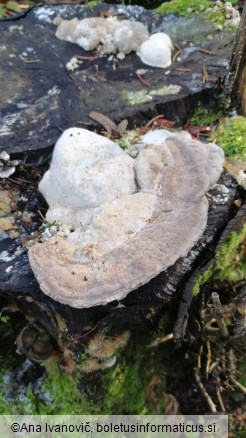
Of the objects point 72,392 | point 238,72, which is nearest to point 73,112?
point 238,72

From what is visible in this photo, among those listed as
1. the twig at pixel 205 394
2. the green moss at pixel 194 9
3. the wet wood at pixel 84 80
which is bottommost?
the twig at pixel 205 394

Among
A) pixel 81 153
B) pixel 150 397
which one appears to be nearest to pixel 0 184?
pixel 81 153

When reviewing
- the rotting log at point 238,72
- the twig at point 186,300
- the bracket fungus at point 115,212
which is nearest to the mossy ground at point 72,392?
the twig at point 186,300

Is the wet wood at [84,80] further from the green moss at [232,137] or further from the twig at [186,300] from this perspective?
the twig at [186,300]

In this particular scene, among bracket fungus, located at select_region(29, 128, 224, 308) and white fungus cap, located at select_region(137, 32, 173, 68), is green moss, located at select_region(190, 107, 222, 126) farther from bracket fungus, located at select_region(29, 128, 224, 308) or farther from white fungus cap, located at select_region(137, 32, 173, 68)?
bracket fungus, located at select_region(29, 128, 224, 308)

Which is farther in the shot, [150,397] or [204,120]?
[150,397]

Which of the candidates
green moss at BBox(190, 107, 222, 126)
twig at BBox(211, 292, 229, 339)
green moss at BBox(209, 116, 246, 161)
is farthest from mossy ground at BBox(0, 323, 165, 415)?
green moss at BBox(190, 107, 222, 126)

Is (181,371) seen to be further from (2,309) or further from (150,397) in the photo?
(2,309)
